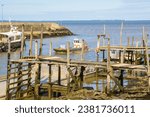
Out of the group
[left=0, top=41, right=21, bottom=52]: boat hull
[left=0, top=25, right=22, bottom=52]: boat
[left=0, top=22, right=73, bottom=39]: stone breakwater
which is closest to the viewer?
[left=0, top=41, right=21, bottom=52]: boat hull

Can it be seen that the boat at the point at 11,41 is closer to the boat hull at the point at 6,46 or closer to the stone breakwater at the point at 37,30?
the boat hull at the point at 6,46

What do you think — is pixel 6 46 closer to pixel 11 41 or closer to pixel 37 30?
pixel 11 41

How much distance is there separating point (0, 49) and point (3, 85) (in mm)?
38464

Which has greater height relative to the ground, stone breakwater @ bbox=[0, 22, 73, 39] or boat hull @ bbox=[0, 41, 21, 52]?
stone breakwater @ bbox=[0, 22, 73, 39]

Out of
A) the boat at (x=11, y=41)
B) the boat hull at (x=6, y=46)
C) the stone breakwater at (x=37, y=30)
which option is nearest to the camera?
the boat hull at (x=6, y=46)

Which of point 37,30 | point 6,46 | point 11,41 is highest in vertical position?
point 37,30

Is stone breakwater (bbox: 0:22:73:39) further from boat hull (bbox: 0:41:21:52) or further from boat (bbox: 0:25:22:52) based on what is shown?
boat hull (bbox: 0:41:21:52)

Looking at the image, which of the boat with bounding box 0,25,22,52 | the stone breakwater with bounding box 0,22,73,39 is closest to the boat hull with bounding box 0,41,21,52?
the boat with bounding box 0,25,22,52

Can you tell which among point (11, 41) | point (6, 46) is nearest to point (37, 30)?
point (11, 41)

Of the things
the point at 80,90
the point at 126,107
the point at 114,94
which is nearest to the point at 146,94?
the point at 114,94

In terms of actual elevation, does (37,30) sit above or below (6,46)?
above

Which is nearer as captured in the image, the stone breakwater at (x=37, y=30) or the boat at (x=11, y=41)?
the boat at (x=11, y=41)

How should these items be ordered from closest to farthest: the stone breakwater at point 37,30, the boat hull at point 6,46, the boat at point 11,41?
the boat hull at point 6,46 → the boat at point 11,41 → the stone breakwater at point 37,30

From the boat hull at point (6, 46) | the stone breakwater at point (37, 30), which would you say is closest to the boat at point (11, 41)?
the boat hull at point (6, 46)
